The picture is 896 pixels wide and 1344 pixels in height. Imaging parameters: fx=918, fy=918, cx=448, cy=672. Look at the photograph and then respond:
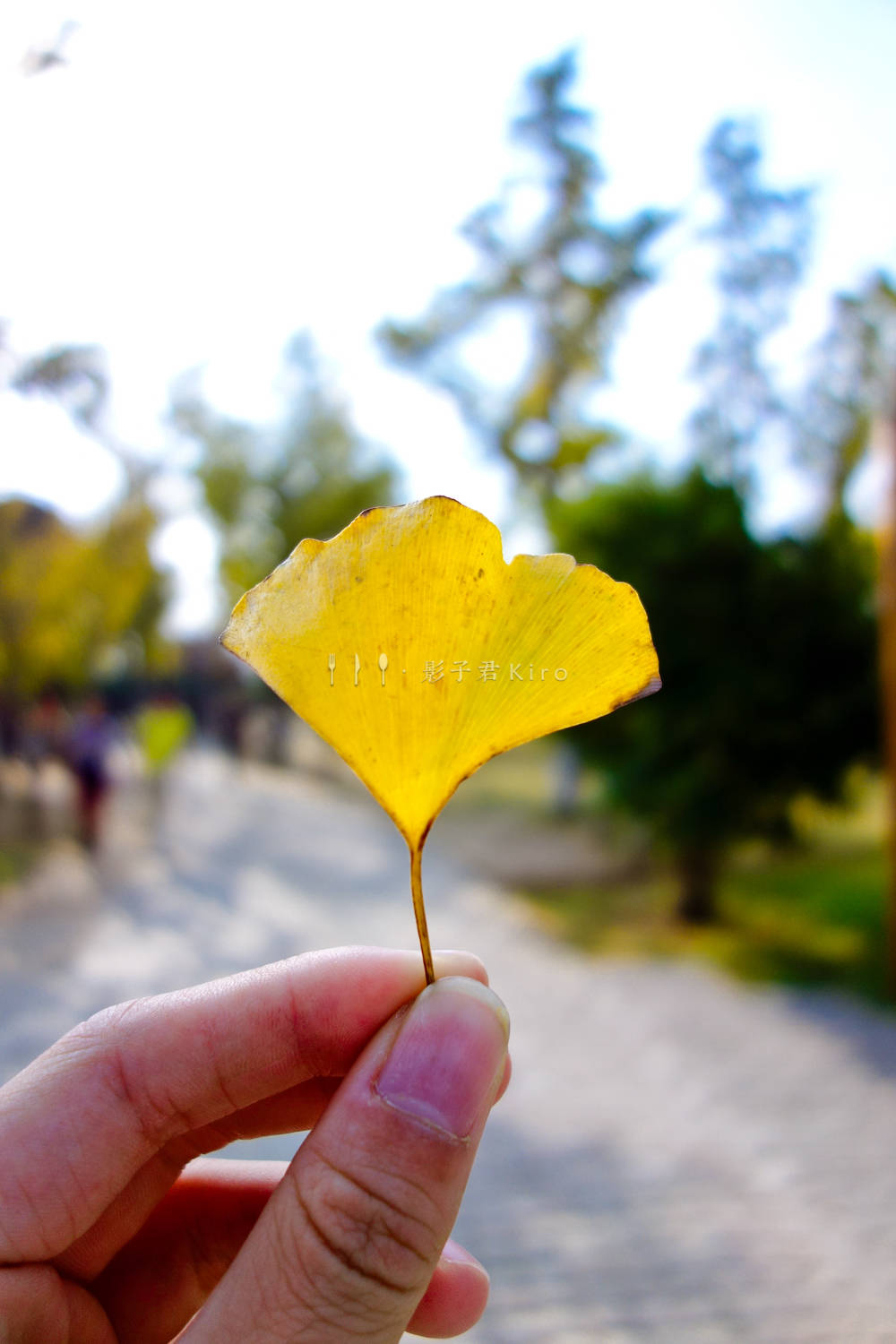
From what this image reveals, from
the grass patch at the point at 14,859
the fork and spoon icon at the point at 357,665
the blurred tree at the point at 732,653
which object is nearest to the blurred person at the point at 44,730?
the grass patch at the point at 14,859

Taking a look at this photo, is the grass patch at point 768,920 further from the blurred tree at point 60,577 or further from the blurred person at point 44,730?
the blurred person at point 44,730

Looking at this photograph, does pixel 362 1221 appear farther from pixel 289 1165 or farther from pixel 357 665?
pixel 357 665

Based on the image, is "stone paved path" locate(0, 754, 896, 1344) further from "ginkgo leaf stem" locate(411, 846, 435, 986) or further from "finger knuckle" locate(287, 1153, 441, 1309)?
"ginkgo leaf stem" locate(411, 846, 435, 986)

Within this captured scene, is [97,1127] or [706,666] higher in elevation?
A: [706,666]

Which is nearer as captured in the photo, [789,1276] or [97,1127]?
[97,1127]

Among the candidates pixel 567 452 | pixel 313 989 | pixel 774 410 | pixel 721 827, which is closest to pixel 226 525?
pixel 567 452

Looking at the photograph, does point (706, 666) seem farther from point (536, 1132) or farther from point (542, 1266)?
point (542, 1266)
